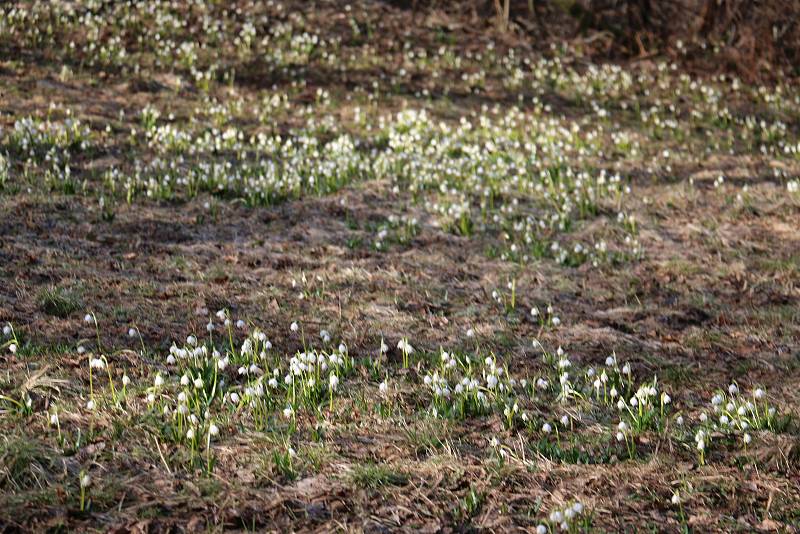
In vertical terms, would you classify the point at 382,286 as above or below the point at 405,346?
below

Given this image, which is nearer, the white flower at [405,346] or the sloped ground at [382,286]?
the sloped ground at [382,286]

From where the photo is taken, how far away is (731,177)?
1026 cm

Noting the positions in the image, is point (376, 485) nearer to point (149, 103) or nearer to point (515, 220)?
point (515, 220)

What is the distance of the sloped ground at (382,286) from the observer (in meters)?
4.39

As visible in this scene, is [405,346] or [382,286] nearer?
[405,346]

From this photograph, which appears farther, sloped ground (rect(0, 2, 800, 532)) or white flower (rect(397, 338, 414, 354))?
white flower (rect(397, 338, 414, 354))

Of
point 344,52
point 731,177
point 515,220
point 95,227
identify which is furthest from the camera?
point 344,52

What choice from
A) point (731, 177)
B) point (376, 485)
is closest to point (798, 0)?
point (731, 177)

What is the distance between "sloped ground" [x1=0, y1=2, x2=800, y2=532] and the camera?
173 inches

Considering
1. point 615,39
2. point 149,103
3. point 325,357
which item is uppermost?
point 615,39

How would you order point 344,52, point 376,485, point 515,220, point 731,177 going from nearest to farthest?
point 376,485, point 515,220, point 731,177, point 344,52

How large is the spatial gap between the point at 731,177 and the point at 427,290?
15.9 ft

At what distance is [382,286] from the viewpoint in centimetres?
725

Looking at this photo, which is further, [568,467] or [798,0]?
[798,0]
